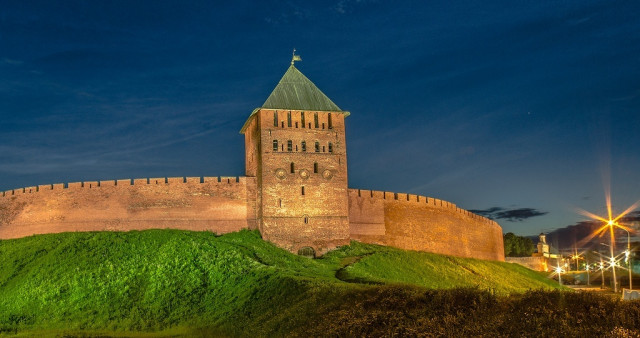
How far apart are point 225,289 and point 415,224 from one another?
15.1m

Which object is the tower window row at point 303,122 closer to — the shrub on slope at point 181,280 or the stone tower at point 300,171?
the stone tower at point 300,171

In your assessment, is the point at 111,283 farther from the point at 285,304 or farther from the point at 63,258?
the point at 285,304

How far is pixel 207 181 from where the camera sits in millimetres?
29875

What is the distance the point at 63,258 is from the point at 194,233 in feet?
17.4

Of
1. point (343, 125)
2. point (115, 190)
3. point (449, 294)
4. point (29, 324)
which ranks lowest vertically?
point (29, 324)

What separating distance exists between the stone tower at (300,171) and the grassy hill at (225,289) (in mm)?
1059

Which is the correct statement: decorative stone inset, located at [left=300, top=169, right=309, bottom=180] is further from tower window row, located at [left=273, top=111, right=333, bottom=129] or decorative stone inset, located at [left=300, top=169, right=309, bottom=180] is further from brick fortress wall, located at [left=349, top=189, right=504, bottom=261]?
brick fortress wall, located at [left=349, top=189, right=504, bottom=261]

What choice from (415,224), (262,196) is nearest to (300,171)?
(262,196)

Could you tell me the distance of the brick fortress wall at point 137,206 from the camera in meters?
28.9

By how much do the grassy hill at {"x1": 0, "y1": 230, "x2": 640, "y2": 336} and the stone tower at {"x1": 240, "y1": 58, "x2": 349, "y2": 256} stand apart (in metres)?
1.06

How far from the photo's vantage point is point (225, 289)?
21.9 meters

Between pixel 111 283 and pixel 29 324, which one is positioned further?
pixel 111 283

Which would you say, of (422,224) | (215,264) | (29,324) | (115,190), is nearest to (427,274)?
(422,224)

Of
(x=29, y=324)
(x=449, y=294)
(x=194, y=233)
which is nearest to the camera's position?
(x=449, y=294)
